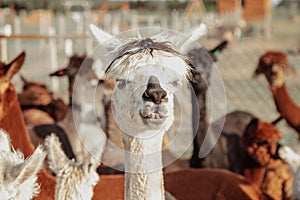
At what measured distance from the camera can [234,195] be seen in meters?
4.50

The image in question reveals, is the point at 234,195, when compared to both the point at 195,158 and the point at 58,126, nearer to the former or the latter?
the point at 195,158

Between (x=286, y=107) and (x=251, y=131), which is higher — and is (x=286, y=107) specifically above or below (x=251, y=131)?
below

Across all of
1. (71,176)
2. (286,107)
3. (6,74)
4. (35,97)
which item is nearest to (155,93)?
(71,176)

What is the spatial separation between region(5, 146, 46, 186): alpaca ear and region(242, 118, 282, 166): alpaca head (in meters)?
3.13

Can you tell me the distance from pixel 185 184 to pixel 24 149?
1.16 meters

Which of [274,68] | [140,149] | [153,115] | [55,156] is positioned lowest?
[274,68]

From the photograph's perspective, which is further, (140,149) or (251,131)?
(251,131)

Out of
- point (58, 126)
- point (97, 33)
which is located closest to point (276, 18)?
point (58, 126)

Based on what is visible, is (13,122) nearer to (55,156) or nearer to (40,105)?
(55,156)

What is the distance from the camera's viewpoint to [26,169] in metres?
2.58

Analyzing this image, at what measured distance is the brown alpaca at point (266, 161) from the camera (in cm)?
537

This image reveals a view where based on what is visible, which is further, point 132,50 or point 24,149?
point 24,149

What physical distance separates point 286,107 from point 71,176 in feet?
14.1

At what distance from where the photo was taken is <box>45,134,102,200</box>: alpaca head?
3395mm
